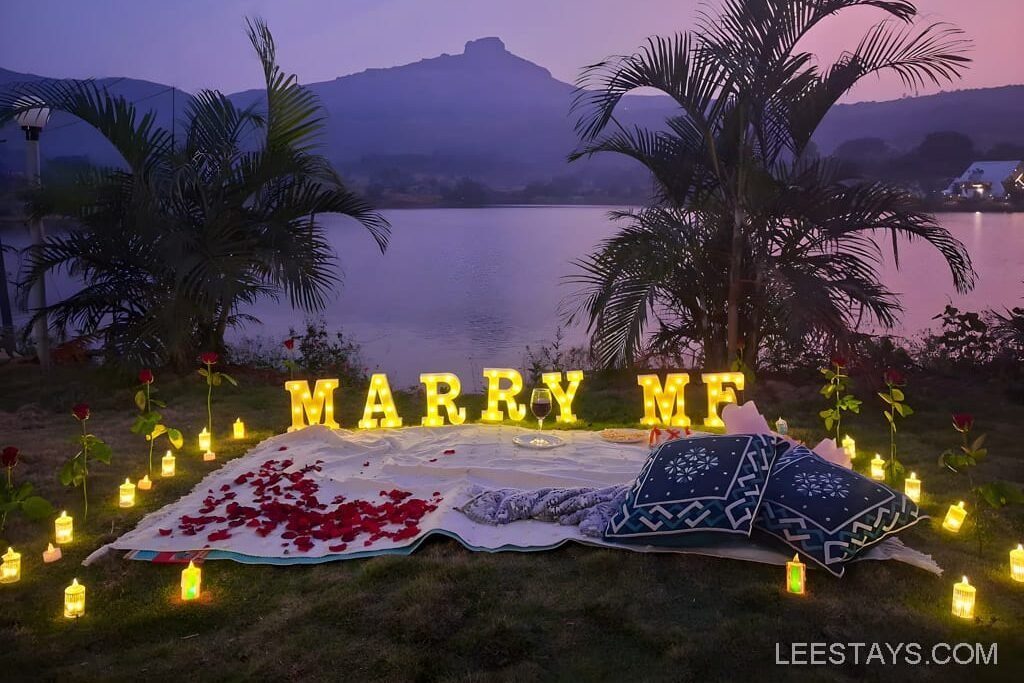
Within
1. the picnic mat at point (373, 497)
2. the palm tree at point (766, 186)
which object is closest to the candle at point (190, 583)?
the picnic mat at point (373, 497)

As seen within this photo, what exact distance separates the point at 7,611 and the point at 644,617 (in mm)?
2469

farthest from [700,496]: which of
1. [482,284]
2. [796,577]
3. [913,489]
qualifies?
[482,284]

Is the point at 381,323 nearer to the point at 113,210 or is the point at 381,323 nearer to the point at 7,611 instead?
the point at 113,210

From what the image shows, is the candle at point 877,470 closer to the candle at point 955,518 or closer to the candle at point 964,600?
the candle at point 955,518

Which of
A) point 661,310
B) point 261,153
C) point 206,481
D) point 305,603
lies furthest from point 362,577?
point 261,153

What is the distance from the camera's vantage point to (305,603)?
9.11 feet

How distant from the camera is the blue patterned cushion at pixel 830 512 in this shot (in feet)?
9.50

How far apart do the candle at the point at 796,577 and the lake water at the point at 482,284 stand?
11.7 ft

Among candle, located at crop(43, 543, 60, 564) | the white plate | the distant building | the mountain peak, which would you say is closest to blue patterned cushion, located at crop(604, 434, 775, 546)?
the white plate

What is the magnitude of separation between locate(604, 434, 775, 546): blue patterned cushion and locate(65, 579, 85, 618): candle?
2.18m

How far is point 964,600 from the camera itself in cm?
259

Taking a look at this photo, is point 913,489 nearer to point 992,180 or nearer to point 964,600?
point 964,600

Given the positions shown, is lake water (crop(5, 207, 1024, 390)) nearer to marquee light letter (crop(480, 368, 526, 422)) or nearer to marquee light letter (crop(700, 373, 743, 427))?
marquee light letter (crop(480, 368, 526, 422))

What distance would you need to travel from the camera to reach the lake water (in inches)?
344
